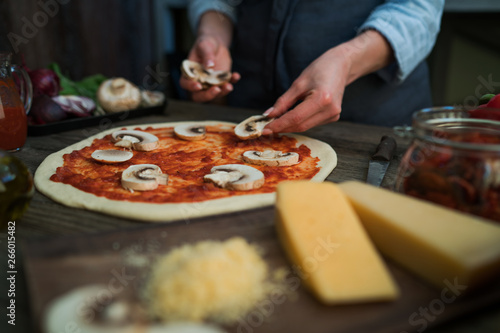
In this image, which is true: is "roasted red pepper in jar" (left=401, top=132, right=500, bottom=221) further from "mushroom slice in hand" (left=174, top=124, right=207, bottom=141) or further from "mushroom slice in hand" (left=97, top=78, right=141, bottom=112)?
"mushroom slice in hand" (left=97, top=78, right=141, bottom=112)

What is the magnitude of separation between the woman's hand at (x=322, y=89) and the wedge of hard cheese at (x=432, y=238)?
3.16 ft

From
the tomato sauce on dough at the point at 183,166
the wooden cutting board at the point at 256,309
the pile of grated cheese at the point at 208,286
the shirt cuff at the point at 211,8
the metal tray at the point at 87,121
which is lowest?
the metal tray at the point at 87,121

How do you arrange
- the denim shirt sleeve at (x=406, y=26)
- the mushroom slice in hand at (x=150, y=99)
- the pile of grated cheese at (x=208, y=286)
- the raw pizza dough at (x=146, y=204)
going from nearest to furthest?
the pile of grated cheese at (x=208, y=286)
the raw pizza dough at (x=146, y=204)
the denim shirt sleeve at (x=406, y=26)
the mushroom slice in hand at (x=150, y=99)

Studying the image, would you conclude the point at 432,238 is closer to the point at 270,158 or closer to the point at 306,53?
the point at 270,158

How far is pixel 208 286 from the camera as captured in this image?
1.00 meters

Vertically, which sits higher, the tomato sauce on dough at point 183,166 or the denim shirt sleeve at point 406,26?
the denim shirt sleeve at point 406,26

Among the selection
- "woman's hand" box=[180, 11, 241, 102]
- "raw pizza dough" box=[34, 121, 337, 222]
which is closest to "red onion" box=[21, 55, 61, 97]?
"woman's hand" box=[180, 11, 241, 102]

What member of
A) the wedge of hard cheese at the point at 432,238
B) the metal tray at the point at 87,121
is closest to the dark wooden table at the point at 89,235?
the wedge of hard cheese at the point at 432,238

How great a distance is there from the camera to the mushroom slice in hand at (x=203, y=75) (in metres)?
2.73

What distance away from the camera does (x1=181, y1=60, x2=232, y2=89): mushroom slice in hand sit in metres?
2.73

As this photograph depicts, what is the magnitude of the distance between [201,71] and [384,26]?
4.12 feet

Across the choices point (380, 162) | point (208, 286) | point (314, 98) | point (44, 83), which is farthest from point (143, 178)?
point (44, 83)

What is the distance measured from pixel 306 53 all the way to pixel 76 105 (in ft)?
5.65

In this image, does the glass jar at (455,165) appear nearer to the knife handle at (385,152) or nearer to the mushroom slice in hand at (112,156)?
the knife handle at (385,152)
